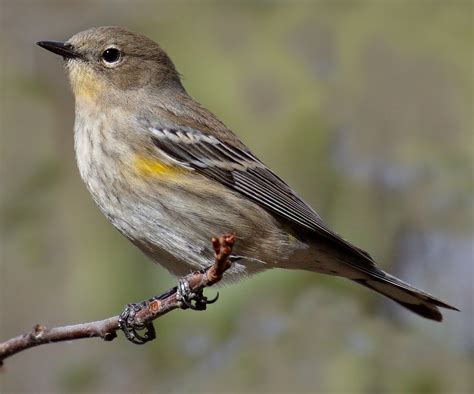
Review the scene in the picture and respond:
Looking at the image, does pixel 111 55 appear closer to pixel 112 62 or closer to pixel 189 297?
pixel 112 62

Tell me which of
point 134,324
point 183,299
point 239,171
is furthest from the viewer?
point 239,171

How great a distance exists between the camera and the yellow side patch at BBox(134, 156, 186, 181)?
4.28 metres

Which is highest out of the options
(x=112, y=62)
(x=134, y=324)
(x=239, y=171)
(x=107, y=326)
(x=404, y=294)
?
(x=112, y=62)

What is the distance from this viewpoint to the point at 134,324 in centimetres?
377

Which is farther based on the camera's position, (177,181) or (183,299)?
(177,181)

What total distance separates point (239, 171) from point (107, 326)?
1587 millimetres

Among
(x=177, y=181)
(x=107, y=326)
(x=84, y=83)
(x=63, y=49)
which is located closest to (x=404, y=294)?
(x=177, y=181)

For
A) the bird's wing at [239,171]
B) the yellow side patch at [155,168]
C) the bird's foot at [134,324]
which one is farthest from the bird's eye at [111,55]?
the bird's foot at [134,324]

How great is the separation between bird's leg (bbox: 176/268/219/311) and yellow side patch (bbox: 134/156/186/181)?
0.74 m

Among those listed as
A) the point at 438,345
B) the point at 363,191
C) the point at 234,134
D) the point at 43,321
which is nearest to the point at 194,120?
the point at 234,134

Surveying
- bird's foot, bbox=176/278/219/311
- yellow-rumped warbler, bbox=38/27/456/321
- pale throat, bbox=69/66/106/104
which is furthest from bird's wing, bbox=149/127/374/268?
bird's foot, bbox=176/278/219/311

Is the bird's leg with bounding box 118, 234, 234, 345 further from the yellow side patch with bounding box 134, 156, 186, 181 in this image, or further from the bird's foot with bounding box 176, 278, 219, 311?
the yellow side patch with bounding box 134, 156, 186, 181

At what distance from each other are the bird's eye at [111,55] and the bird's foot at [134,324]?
62.8 inches

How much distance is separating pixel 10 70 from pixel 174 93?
1.07 metres
